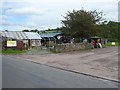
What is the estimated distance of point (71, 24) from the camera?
167ft

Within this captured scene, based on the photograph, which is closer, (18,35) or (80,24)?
(80,24)

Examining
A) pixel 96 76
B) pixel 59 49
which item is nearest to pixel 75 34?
pixel 59 49

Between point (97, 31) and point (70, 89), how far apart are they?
137 feet

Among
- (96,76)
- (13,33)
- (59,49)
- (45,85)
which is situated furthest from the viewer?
(13,33)

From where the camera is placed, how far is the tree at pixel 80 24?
164ft

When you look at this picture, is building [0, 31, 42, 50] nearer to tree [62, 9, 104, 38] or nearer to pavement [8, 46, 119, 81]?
tree [62, 9, 104, 38]

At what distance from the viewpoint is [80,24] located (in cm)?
5009

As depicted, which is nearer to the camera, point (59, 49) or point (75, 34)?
point (59, 49)

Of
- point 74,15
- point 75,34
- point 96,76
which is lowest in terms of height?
point 96,76

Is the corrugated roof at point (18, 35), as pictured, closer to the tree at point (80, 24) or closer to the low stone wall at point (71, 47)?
the tree at point (80, 24)

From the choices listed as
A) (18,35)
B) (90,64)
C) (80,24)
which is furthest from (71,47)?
(18,35)

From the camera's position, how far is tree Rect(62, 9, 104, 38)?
49906 millimetres

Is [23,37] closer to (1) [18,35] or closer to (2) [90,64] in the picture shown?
(1) [18,35]

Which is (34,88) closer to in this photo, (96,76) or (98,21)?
(96,76)
